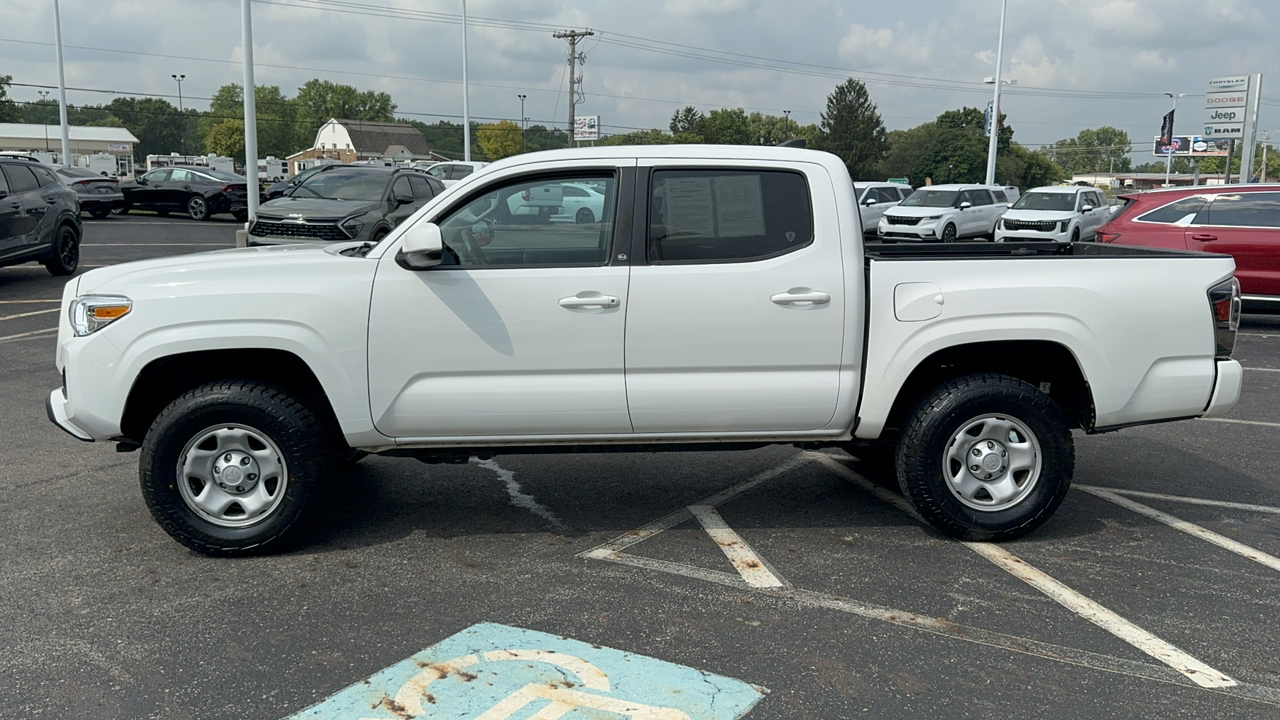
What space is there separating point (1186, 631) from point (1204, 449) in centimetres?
350

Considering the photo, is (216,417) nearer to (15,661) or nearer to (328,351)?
(328,351)

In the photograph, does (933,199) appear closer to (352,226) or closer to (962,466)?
(352,226)

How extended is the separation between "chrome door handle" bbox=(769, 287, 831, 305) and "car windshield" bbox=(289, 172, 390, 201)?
12.6m

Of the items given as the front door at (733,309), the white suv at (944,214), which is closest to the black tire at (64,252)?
the front door at (733,309)

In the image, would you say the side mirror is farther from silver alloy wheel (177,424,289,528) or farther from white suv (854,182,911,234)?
white suv (854,182,911,234)

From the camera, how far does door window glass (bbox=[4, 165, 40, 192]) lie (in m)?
14.1

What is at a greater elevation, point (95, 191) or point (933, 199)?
point (933, 199)

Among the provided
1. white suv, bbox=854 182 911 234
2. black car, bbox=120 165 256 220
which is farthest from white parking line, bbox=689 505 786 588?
black car, bbox=120 165 256 220

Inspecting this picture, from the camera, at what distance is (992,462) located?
5.07 m

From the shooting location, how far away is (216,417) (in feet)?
15.6

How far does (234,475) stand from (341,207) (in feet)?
38.0

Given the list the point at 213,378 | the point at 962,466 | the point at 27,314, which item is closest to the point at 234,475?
the point at 213,378

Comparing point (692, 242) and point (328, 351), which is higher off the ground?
point (692, 242)

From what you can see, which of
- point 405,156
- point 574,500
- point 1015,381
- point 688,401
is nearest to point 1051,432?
point 1015,381
